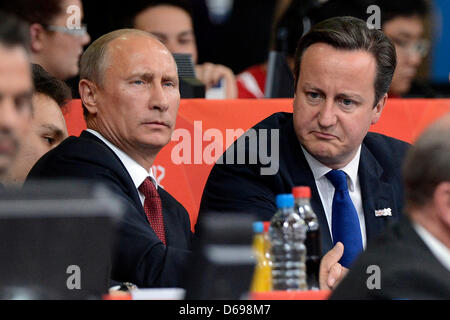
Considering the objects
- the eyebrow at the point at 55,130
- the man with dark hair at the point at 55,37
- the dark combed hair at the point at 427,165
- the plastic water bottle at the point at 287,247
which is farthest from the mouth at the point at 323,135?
the man with dark hair at the point at 55,37

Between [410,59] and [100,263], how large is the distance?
3.27 metres

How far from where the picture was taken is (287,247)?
2.54 meters

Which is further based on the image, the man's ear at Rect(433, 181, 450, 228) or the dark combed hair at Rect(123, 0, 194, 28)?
the dark combed hair at Rect(123, 0, 194, 28)

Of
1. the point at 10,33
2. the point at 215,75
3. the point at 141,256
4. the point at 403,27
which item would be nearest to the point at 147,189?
the point at 141,256

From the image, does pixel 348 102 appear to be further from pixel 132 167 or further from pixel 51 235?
pixel 51 235

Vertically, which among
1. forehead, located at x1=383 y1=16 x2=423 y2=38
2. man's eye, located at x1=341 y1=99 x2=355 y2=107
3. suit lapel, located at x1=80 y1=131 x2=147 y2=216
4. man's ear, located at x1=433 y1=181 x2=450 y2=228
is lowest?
man's ear, located at x1=433 y1=181 x2=450 y2=228

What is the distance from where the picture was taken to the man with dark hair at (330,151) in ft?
9.91

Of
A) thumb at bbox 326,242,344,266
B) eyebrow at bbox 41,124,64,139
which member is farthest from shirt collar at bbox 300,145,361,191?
eyebrow at bbox 41,124,64,139

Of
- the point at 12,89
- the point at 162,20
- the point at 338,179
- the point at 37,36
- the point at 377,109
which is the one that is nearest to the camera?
the point at 12,89

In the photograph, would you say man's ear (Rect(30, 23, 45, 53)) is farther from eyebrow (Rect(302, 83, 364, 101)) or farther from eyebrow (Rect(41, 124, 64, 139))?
eyebrow (Rect(302, 83, 364, 101))

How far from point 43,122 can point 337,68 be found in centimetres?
108

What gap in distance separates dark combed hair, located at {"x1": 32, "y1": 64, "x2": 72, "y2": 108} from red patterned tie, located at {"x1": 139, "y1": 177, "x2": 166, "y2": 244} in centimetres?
59

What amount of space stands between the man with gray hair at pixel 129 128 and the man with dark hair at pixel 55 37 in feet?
1.95

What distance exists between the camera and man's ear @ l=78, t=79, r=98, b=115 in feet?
10.4
